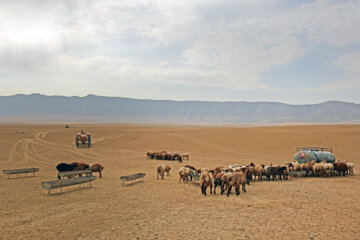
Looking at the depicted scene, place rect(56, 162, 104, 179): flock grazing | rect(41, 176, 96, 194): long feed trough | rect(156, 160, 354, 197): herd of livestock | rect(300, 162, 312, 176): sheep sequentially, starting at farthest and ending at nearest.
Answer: rect(300, 162, 312, 176): sheep
rect(56, 162, 104, 179): flock grazing
rect(156, 160, 354, 197): herd of livestock
rect(41, 176, 96, 194): long feed trough

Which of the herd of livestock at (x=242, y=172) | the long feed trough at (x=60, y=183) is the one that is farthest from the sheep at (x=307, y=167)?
the long feed trough at (x=60, y=183)

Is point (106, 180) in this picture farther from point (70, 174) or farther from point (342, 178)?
point (342, 178)

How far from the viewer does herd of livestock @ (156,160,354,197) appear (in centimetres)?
1372

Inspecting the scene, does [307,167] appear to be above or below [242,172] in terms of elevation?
below

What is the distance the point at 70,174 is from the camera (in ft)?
56.4

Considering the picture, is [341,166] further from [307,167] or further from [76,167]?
[76,167]

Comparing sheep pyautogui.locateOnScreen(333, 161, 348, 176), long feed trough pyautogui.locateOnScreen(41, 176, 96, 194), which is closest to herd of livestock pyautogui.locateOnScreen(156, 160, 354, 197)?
sheep pyautogui.locateOnScreen(333, 161, 348, 176)

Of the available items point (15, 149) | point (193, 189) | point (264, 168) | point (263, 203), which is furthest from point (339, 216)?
point (15, 149)

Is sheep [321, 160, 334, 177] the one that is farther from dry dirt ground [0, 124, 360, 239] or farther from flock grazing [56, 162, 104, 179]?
flock grazing [56, 162, 104, 179]

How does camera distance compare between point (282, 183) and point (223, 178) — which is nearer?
point (223, 178)

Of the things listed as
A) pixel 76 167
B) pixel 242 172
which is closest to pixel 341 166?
pixel 242 172

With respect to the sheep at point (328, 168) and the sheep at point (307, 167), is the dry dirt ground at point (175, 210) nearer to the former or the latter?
the sheep at point (328, 168)

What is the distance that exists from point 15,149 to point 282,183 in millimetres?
32230

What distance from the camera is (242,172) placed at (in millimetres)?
14852
